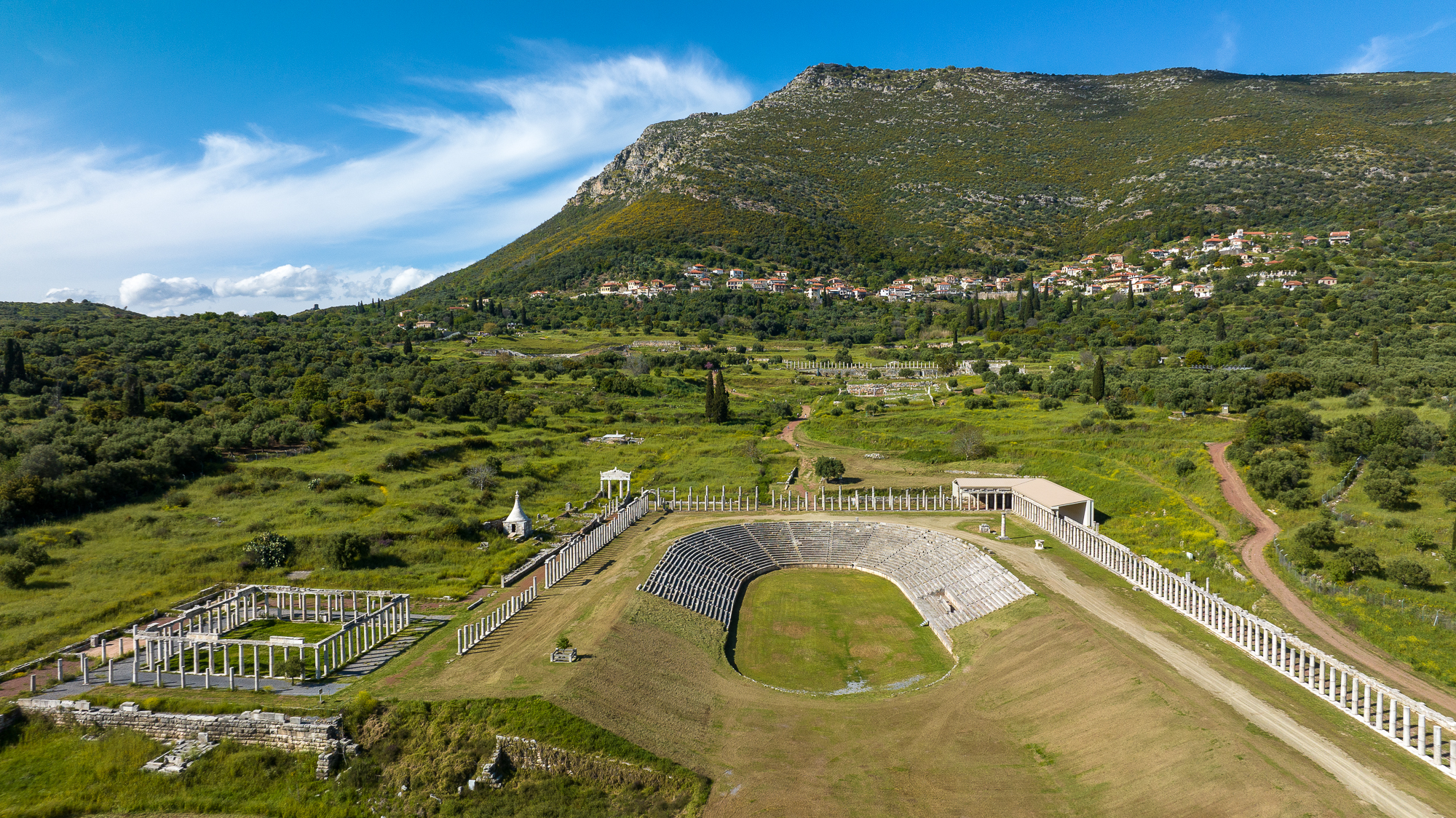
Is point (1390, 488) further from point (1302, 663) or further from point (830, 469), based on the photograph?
point (830, 469)

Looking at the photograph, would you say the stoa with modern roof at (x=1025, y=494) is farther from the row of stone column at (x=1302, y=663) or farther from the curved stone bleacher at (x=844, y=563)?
the curved stone bleacher at (x=844, y=563)

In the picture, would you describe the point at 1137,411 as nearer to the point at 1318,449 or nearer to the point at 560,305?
the point at 1318,449

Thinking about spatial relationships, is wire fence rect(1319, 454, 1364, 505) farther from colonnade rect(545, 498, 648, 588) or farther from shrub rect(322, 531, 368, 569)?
shrub rect(322, 531, 368, 569)

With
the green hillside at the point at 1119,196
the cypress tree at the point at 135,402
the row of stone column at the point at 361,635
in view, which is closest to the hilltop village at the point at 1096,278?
the green hillside at the point at 1119,196

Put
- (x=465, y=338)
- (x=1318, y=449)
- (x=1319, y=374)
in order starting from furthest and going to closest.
→ (x=465, y=338), (x=1319, y=374), (x=1318, y=449)

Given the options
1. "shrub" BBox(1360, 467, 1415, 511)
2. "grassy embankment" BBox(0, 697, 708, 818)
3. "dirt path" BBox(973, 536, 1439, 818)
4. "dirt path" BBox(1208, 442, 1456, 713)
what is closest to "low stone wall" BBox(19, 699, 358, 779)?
"grassy embankment" BBox(0, 697, 708, 818)

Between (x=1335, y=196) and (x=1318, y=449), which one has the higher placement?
(x=1335, y=196)

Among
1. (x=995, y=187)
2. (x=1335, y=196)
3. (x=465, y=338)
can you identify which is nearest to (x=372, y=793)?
(x=465, y=338)
